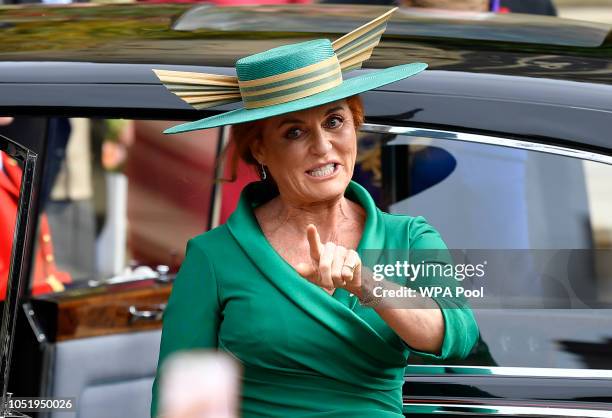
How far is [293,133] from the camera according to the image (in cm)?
236

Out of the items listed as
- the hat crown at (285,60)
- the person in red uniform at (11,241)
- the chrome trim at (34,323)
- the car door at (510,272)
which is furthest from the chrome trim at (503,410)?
the chrome trim at (34,323)

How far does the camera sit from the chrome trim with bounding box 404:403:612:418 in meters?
2.51

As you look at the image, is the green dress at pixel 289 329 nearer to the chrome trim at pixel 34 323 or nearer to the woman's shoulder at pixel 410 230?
the woman's shoulder at pixel 410 230

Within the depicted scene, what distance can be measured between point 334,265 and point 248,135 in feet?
1.30

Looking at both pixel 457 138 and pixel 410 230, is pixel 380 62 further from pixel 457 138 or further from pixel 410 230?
pixel 410 230

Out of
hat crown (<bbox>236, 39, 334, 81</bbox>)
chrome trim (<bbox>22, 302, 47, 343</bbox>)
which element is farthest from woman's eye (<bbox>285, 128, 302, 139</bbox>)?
chrome trim (<bbox>22, 302, 47, 343</bbox>)

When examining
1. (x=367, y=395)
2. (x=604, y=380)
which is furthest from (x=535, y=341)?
(x=367, y=395)

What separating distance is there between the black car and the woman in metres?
0.16

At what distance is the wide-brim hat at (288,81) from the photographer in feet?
7.52

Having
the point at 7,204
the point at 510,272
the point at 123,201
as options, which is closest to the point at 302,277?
the point at 510,272

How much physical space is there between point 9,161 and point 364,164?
71cm

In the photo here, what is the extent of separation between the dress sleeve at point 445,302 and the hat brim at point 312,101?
256 mm

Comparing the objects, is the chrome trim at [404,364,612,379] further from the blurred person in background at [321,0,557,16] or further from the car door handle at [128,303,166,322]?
the blurred person in background at [321,0,557,16]

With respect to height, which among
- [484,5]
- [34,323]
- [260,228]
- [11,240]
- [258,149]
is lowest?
[34,323]
